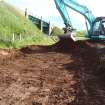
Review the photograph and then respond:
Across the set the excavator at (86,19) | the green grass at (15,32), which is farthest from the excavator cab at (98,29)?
the green grass at (15,32)

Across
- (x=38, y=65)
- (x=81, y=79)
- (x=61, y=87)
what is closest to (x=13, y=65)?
(x=38, y=65)

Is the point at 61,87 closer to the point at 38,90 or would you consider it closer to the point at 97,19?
the point at 38,90

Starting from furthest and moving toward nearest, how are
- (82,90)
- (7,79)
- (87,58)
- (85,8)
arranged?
(85,8), (87,58), (7,79), (82,90)

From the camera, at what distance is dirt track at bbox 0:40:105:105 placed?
16.2 meters

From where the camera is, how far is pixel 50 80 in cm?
2089

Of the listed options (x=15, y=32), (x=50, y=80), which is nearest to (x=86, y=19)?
(x=15, y=32)

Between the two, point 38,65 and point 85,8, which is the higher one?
point 85,8

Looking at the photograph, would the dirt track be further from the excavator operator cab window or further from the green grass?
the green grass

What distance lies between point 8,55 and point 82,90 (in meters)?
15.6

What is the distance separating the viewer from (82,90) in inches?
710

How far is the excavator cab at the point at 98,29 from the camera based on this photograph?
40656 millimetres

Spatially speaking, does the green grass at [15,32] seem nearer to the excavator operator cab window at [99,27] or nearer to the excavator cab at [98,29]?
the excavator cab at [98,29]

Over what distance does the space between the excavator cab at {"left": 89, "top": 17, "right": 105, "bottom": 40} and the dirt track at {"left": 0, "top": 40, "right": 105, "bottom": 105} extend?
236 inches

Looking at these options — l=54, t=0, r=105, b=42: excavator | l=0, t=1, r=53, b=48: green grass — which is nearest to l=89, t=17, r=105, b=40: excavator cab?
l=54, t=0, r=105, b=42: excavator
